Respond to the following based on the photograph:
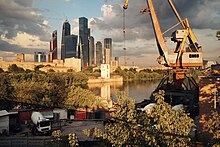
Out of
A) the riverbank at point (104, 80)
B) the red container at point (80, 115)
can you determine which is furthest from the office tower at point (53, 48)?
the red container at point (80, 115)

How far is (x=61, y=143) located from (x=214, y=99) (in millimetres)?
7249

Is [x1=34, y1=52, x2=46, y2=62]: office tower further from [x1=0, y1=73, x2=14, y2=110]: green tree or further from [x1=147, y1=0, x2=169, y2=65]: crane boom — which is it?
[x1=147, y1=0, x2=169, y2=65]: crane boom

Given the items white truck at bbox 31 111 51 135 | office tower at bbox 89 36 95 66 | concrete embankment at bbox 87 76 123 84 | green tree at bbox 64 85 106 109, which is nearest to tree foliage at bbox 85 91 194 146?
white truck at bbox 31 111 51 135

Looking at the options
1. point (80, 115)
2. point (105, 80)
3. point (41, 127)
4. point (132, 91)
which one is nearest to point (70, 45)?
point (105, 80)

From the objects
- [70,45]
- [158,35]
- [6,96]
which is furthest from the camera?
[70,45]

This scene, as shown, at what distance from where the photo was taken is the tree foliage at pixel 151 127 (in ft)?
12.5

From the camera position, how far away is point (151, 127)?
4078mm

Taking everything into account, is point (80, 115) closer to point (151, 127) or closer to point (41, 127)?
point (41, 127)

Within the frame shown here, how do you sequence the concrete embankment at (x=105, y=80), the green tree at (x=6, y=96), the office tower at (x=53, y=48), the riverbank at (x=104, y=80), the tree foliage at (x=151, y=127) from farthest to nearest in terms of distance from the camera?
the office tower at (x=53, y=48), the concrete embankment at (x=105, y=80), the riverbank at (x=104, y=80), the green tree at (x=6, y=96), the tree foliage at (x=151, y=127)

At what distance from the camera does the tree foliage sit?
3.81 meters

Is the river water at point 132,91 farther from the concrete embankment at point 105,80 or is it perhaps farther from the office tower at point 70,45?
the office tower at point 70,45

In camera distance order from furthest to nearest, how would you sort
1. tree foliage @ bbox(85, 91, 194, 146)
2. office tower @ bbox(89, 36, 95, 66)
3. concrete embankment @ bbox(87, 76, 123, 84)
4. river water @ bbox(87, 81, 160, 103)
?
office tower @ bbox(89, 36, 95, 66) → concrete embankment @ bbox(87, 76, 123, 84) → river water @ bbox(87, 81, 160, 103) → tree foliage @ bbox(85, 91, 194, 146)

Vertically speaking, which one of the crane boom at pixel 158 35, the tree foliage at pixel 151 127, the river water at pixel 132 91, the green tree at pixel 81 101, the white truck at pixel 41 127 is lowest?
the river water at pixel 132 91

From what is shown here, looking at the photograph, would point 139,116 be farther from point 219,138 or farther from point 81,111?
point 81,111
